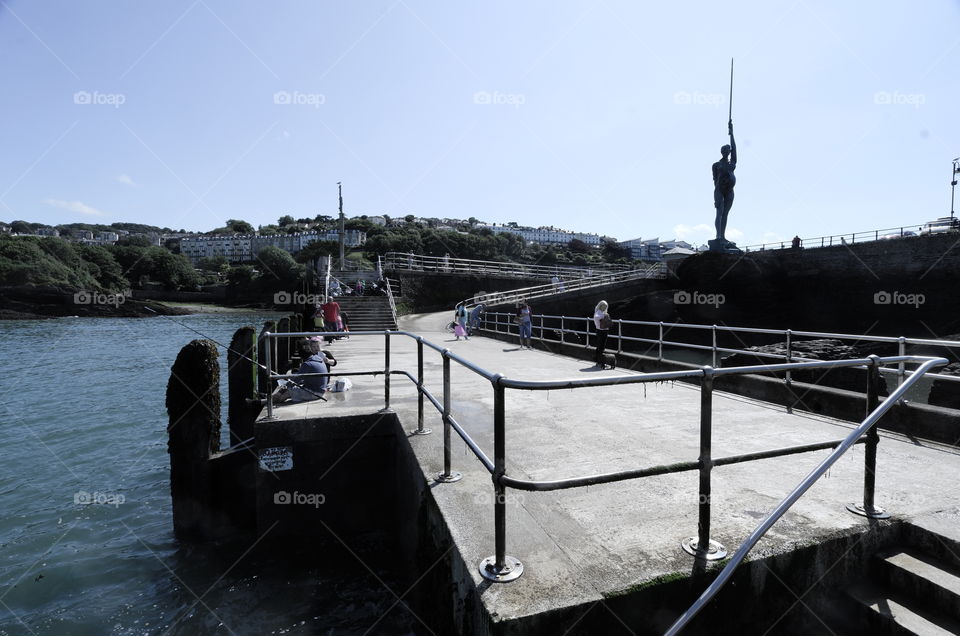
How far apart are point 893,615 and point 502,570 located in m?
2.03

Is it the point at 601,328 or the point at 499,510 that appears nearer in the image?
the point at 499,510

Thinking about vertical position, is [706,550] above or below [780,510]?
below

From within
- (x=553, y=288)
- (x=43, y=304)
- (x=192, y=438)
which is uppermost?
(x=553, y=288)

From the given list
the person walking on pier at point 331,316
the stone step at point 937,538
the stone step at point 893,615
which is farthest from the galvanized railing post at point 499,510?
the person walking on pier at point 331,316

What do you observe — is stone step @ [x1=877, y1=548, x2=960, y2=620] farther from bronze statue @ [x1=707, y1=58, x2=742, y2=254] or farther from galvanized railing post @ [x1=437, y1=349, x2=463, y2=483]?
bronze statue @ [x1=707, y1=58, x2=742, y2=254]

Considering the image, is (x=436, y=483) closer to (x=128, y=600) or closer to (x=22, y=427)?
(x=128, y=600)

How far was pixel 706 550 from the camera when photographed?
263 centimetres

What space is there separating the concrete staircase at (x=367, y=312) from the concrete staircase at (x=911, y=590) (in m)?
22.3

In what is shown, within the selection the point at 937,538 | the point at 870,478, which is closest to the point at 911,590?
the point at 937,538

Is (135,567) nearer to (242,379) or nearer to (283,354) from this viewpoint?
(242,379)

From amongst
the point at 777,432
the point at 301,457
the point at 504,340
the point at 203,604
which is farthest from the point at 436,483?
the point at 504,340

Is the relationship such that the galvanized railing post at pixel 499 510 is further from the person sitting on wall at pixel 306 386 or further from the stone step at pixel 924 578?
the person sitting on wall at pixel 306 386

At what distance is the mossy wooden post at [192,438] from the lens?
20.2 feet

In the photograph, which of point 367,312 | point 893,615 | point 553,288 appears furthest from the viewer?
point 553,288
